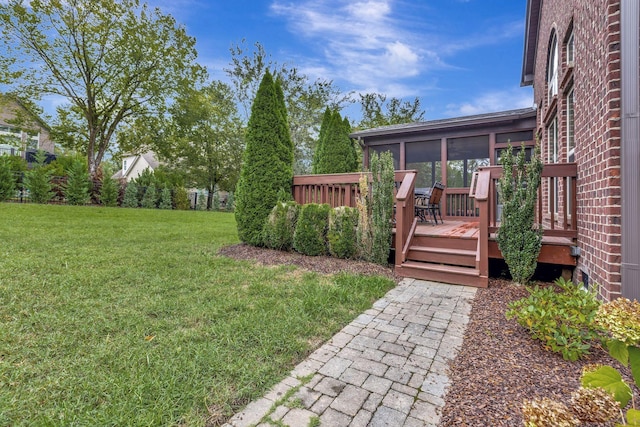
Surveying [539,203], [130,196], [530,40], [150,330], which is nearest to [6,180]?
[130,196]

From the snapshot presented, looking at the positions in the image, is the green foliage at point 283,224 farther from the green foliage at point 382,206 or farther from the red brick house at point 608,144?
the red brick house at point 608,144

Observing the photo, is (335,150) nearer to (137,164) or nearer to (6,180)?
(6,180)

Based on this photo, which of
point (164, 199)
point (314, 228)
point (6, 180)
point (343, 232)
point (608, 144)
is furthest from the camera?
point (164, 199)

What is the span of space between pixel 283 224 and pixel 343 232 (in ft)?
4.11

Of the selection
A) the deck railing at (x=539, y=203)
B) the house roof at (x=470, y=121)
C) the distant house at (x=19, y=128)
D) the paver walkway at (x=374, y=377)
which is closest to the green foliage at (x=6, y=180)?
the distant house at (x=19, y=128)

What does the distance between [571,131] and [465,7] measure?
22.0ft

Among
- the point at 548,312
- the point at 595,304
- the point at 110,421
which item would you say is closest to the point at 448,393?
the point at 548,312

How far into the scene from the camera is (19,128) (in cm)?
1761

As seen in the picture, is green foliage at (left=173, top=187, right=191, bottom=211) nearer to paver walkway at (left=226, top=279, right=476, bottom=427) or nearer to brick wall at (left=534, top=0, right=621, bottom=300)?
paver walkway at (left=226, top=279, right=476, bottom=427)

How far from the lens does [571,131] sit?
16.1 ft

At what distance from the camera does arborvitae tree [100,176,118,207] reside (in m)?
14.5

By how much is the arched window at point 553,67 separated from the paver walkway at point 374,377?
203 inches

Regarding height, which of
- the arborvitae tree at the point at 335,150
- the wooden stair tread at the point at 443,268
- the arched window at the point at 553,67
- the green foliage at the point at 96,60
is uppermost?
the green foliage at the point at 96,60

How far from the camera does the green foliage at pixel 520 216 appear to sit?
3949 mm
